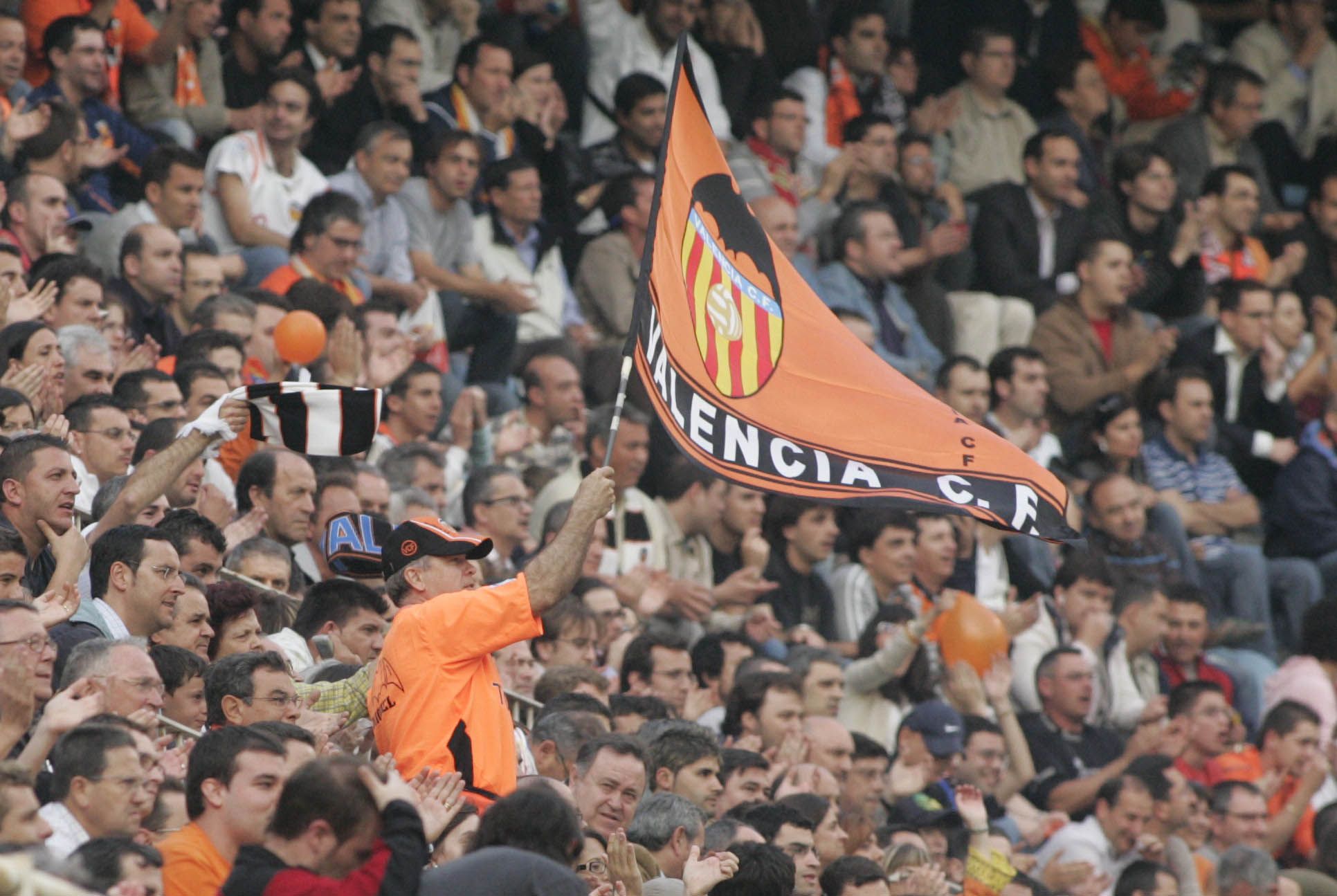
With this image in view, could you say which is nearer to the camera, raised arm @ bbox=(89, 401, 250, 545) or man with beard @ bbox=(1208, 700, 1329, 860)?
raised arm @ bbox=(89, 401, 250, 545)

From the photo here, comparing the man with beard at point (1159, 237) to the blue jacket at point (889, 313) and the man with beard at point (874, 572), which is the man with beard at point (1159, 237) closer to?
the blue jacket at point (889, 313)

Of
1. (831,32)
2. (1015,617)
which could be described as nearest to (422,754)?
(1015,617)

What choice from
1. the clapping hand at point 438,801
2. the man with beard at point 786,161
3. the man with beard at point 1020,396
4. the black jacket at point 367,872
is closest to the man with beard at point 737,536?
the man with beard at point 1020,396

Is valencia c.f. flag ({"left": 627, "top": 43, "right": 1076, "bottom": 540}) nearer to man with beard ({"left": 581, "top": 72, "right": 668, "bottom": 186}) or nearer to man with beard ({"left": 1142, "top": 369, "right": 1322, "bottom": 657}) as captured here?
man with beard ({"left": 581, "top": 72, "right": 668, "bottom": 186})

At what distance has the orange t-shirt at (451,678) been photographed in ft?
21.7

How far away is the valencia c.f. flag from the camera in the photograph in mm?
7785

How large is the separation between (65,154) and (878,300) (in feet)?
18.3

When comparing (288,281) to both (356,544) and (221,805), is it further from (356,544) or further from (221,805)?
(221,805)

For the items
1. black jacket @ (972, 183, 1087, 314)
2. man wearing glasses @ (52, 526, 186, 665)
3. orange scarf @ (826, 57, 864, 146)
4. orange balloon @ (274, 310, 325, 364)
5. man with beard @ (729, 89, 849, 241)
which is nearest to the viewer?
man wearing glasses @ (52, 526, 186, 665)

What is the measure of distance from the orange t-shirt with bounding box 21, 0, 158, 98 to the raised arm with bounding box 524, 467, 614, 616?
5.67 metres

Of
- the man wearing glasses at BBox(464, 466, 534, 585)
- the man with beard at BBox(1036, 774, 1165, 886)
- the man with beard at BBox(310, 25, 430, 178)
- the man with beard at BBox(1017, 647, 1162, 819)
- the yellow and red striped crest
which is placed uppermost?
the yellow and red striped crest

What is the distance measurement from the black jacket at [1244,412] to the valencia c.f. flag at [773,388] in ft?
24.5

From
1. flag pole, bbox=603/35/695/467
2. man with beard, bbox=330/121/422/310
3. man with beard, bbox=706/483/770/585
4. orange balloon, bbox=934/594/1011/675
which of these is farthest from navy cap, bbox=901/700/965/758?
flag pole, bbox=603/35/695/467

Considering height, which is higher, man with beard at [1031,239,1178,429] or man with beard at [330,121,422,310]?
man with beard at [330,121,422,310]
